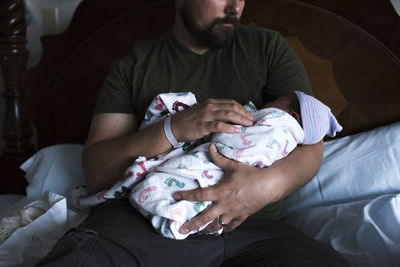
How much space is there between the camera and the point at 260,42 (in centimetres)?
121

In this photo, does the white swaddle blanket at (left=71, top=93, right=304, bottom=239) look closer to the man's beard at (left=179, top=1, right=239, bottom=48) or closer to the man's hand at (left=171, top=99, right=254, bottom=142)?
the man's hand at (left=171, top=99, right=254, bottom=142)

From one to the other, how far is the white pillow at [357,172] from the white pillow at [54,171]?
0.90 m

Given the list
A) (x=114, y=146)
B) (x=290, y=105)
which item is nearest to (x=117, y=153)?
(x=114, y=146)

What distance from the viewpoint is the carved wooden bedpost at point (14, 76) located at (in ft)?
5.04

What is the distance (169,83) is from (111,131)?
255 millimetres

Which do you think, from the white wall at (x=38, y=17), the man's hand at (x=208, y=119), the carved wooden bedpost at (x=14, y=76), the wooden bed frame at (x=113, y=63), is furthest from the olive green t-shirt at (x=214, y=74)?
the white wall at (x=38, y=17)

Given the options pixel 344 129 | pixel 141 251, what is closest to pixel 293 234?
pixel 141 251

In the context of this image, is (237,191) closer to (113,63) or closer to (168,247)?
(168,247)

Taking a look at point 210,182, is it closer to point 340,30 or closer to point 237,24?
point 237,24

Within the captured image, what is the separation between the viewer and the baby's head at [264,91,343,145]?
0.96 meters

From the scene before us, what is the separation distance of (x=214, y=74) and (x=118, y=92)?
336 mm

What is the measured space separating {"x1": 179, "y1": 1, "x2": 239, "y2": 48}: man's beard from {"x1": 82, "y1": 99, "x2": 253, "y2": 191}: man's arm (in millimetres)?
285

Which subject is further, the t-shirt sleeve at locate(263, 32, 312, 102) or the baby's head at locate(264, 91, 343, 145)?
the t-shirt sleeve at locate(263, 32, 312, 102)

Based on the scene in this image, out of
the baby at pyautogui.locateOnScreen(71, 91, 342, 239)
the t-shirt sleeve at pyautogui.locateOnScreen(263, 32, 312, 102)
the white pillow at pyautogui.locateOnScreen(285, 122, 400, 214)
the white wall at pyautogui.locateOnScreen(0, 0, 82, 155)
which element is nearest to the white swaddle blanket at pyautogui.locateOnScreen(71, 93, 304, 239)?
the baby at pyautogui.locateOnScreen(71, 91, 342, 239)
